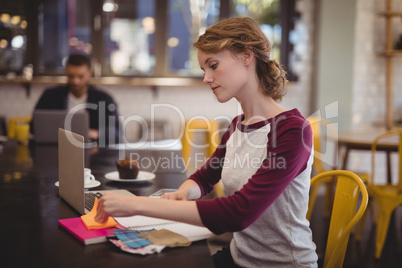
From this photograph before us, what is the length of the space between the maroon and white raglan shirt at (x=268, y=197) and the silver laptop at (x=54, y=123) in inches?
55.7

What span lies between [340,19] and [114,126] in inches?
115

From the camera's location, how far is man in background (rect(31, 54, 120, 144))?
362cm

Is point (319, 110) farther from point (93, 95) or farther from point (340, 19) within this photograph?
point (93, 95)

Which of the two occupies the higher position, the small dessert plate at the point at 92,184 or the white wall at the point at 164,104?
the white wall at the point at 164,104

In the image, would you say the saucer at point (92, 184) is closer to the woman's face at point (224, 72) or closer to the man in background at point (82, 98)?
the woman's face at point (224, 72)

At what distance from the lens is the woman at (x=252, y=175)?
3.67 ft

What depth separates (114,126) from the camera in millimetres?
3604

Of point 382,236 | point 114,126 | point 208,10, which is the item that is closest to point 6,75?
point 114,126

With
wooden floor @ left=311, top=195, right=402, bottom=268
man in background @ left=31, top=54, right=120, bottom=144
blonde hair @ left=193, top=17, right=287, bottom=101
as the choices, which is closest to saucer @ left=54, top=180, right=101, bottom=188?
blonde hair @ left=193, top=17, right=287, bottom=101

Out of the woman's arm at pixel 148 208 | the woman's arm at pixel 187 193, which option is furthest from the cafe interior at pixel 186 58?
the woman's arm at pixel 148 208

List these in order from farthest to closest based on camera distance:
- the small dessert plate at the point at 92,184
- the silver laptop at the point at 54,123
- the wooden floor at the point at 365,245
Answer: the wooden floor at the point at 365,245 < the silver laptop at the point at 54,123 < the small dessert plate at the point at 92,184

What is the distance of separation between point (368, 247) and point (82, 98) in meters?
2.55

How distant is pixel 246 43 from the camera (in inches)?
53.4

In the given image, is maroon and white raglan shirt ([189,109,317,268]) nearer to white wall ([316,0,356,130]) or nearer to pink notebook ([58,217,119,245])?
pink notebook ([58,217,119,245])
